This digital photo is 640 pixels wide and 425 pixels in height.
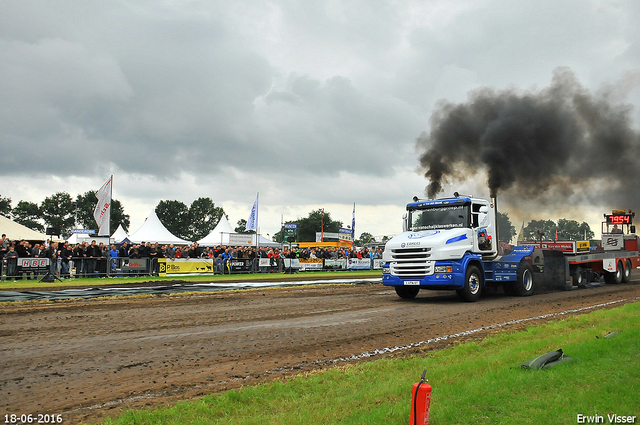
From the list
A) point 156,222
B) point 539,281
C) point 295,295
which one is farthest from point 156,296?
point 156,222

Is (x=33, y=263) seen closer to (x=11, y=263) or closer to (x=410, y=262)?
(x=11, y=263)

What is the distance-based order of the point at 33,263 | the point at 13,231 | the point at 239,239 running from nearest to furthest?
1. the point at 33,263
2. the point at 13,231
3. the point at 239,239

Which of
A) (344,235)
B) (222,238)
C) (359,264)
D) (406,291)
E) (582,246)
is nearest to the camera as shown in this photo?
(406,291)

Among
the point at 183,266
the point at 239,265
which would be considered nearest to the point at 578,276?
the point at 239,265

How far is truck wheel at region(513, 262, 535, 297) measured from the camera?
1664 cm

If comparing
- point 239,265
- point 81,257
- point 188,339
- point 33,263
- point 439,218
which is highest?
point 439,218

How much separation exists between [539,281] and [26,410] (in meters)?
17.6

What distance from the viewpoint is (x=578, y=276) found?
65.4ft

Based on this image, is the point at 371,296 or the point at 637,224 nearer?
the point at 371,296

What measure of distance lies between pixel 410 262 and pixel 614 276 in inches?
544

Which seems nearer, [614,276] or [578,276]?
[578,276]

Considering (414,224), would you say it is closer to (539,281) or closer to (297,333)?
(539,281)

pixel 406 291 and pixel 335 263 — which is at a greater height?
pixel 335 263

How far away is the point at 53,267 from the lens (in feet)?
69.9
